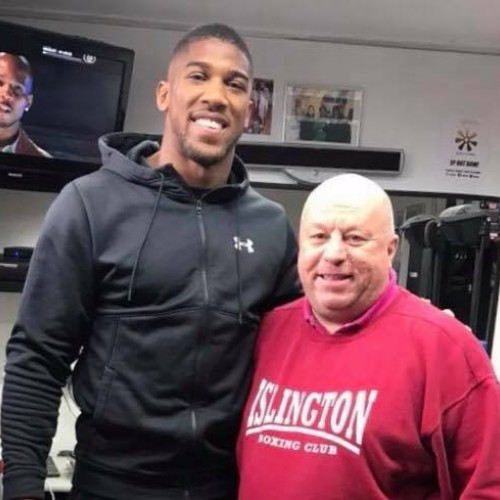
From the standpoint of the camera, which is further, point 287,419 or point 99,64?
point 99,64

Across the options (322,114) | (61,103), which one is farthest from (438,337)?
(322,114)

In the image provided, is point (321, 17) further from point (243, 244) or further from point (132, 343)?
point (132, 343)

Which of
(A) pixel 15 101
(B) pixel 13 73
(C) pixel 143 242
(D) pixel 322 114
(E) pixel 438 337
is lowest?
(E) pixel 438 337

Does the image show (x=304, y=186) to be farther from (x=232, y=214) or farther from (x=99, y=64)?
(x=232, y=214)

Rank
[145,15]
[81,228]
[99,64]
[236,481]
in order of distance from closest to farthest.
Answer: [81,228] < [236,481] < [99,64] < [145,15]

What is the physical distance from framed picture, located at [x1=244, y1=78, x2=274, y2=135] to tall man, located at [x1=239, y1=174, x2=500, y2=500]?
6.87ft

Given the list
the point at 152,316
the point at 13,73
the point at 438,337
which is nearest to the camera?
the point at 438,337

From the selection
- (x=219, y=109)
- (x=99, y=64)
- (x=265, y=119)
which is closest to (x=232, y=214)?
(x=219, y=109)

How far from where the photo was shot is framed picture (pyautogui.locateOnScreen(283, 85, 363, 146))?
3.55 m

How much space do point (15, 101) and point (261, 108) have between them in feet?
3.68

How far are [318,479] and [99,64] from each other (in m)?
2.28

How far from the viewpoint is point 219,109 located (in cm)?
153

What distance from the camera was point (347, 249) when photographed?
1.43 meters

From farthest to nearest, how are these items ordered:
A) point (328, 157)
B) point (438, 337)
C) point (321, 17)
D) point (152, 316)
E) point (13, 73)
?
point (328, 157) < point (321, 17) < point (13, 73) < point (152, 316) < point (438, 337)
